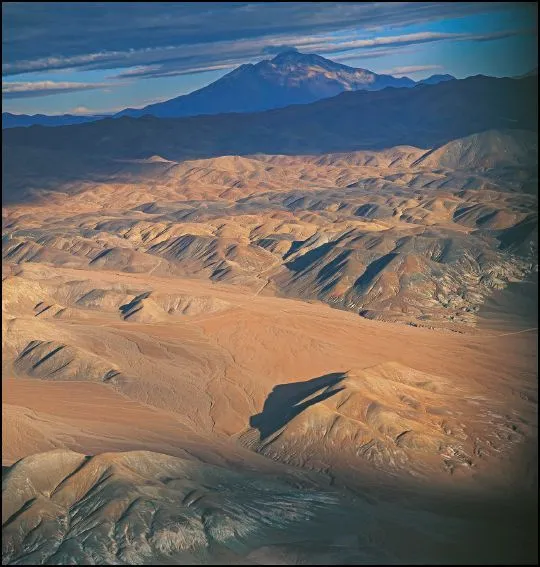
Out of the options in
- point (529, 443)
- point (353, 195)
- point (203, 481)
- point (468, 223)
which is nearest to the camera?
point (203, 481)

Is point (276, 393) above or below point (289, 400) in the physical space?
below

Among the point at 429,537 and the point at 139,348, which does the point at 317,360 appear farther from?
the point at 429,537

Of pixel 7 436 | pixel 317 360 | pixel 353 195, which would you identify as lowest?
pixel 353 195

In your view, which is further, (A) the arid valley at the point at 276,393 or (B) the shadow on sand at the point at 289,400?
(B) the shadow on sand at the point at 289,400

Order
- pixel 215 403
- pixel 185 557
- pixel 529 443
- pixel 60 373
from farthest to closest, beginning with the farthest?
pixel 60 373
pixel 215 403
pixel 529 443
pixel 185 557

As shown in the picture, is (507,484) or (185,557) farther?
(507,484)

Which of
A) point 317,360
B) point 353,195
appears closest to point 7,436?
point 317,360

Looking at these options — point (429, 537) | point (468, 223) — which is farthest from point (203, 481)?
point (468, 223)

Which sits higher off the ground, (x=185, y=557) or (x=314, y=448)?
(x=185, y=557)

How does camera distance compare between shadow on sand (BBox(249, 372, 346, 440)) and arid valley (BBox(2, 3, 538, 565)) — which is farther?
shadow on sand (BBox(249, 372, 346, 440))

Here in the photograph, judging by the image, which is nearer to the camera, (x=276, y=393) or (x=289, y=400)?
(x=289, y=400)
